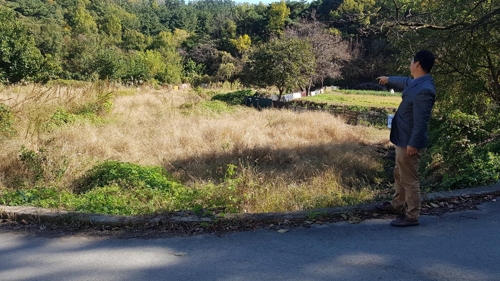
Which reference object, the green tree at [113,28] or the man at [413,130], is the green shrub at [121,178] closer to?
the man at [413,130]

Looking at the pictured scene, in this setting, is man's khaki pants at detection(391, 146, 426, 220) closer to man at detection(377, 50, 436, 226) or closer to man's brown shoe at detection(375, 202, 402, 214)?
man at detection(377, 50, 436, 226)

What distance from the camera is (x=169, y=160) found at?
371 inches

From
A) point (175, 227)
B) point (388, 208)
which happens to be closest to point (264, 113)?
point (388, 208)

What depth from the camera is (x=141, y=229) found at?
422 cm

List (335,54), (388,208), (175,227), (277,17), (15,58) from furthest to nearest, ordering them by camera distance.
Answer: (277,17)
(335,54)
(15,58)
(388,208)
(175,227)

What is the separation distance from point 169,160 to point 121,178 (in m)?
2.90

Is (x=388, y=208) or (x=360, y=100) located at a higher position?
(x=388, y=208)

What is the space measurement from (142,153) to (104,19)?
82.3 m

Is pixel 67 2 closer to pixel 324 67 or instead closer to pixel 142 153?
pixel 324 67

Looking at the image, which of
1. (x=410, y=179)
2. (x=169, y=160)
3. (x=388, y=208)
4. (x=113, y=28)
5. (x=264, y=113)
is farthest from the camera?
(x=113, y=28)

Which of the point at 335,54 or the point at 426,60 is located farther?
the point at 335,54

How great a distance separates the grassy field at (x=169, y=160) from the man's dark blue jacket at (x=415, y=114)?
1302 mm

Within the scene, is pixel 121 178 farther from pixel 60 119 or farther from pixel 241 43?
pixel 241 43

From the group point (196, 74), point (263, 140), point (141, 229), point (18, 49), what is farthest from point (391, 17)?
point (196, 74)
